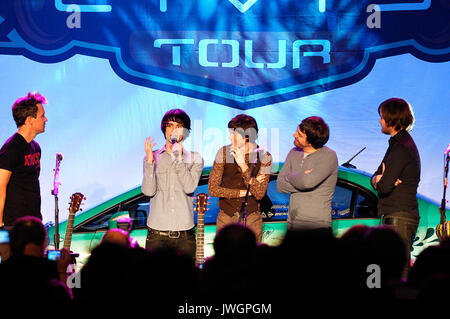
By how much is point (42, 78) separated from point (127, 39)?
1.10 meters

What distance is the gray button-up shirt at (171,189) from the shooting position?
159 inches

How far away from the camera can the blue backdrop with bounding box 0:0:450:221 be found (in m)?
5.71

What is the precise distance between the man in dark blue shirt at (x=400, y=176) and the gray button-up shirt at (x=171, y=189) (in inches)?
59.1

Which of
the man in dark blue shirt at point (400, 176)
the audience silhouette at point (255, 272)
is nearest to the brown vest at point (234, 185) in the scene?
the man in dark blue shirt at point (400, 176)

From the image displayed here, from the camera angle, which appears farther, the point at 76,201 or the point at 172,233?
the point at 76,201

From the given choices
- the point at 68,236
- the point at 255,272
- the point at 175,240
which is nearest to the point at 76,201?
the point at 68,236

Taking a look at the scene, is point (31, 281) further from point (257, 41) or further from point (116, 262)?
point (257, 41)

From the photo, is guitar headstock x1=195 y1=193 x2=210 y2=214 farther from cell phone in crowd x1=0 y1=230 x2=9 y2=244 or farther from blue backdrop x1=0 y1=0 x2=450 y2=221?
cell phone in crowd x1=0 y1=230 x2=9 y2=244

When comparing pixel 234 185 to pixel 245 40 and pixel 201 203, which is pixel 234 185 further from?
pixel 245 40

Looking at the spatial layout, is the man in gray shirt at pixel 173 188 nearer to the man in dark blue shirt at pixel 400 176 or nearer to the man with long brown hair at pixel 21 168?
the man with long brown hair at pixel 21 168

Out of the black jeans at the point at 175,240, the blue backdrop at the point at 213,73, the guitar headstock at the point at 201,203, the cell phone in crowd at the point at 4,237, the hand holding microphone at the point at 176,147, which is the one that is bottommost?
the black jeans at the point at 175,240

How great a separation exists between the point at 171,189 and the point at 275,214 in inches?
51.4

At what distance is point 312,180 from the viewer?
3.80 meters
